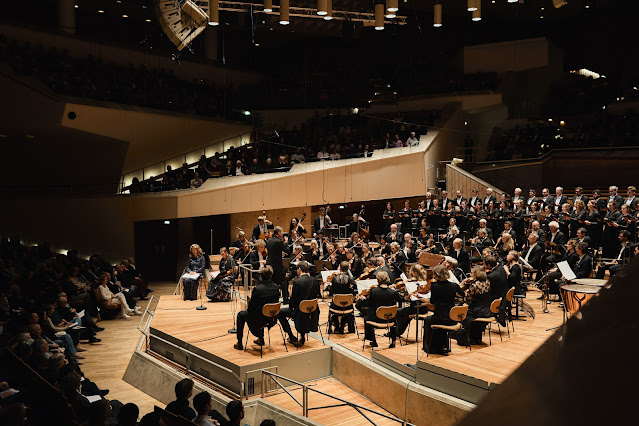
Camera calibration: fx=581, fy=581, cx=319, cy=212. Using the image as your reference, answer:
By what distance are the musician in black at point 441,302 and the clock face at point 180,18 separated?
6958 millimetres

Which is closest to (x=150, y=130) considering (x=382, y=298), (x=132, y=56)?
(x=132, y=56)

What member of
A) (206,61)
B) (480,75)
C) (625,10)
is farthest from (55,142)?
(625,10)

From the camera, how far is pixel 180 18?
37.8ft

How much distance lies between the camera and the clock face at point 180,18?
1110 cm

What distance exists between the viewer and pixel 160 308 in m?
12.7

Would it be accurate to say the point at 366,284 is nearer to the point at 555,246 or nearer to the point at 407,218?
the point at 555,246

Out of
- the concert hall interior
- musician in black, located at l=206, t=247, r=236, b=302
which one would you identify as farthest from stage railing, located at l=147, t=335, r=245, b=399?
musician in black, located at l=206, t=247, r=236, b=302

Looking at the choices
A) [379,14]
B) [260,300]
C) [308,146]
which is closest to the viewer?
[260,300]

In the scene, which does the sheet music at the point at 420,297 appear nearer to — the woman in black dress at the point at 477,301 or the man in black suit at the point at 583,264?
the woman in black dress at the point at 477,301

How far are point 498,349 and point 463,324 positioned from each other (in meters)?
0.58

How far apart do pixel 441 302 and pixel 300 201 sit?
11.9 m

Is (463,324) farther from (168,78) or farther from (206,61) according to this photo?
(206,61)

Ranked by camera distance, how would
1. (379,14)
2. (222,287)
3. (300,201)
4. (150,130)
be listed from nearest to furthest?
(379,14) → (222,287) → (300,201) → (150,130)

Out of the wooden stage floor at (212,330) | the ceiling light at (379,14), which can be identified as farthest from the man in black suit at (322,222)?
the ceiling light at (379,14)
